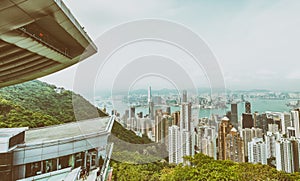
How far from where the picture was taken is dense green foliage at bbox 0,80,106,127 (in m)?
9.45

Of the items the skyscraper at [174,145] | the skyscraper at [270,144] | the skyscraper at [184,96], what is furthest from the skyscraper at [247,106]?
the skyscraper at [184,96]

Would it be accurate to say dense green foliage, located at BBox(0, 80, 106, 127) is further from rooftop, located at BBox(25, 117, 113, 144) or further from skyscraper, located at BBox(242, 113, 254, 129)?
skyscraper, located at BBox(242, 113, 254, 129)

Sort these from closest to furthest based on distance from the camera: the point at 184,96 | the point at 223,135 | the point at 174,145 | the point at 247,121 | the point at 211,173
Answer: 1. the point at 211,173
2. the point at 184,96
3. the point at 174,145
4. the point at 223,135
5. the point at 247,121

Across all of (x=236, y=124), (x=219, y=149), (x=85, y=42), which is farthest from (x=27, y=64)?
(x=236, y=124)

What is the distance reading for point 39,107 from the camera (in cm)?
1213

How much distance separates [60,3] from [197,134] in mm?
5020

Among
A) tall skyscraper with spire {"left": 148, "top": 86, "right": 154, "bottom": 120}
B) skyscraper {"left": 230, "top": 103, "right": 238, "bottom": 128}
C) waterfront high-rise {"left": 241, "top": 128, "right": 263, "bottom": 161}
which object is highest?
tall skyscraper with spire {"left": 148, "top": 86, "right": 154, "bottom": 120}

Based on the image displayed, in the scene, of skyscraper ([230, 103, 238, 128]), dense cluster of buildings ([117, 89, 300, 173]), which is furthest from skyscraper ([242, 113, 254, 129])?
skyscraper ([230, 103, 238, 128])

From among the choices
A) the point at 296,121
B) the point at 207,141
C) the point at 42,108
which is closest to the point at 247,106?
the point at 296,121

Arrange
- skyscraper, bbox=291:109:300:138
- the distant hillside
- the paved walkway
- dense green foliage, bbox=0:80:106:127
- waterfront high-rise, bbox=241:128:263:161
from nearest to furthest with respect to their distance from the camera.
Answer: the paved walkway → skyscraper, bbox=291:109:300:138 → waterfront high-rise, bbox=241:128:263:161 → the distant hillside → dense green foliage, bbox=0:80:106:127

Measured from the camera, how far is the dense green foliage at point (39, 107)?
31.0 feet

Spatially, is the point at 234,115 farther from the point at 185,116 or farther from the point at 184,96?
the point at 184,96

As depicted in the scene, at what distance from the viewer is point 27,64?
16.3 ft

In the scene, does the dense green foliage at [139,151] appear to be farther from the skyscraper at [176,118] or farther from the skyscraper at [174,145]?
the skyscraper at [176,118]
